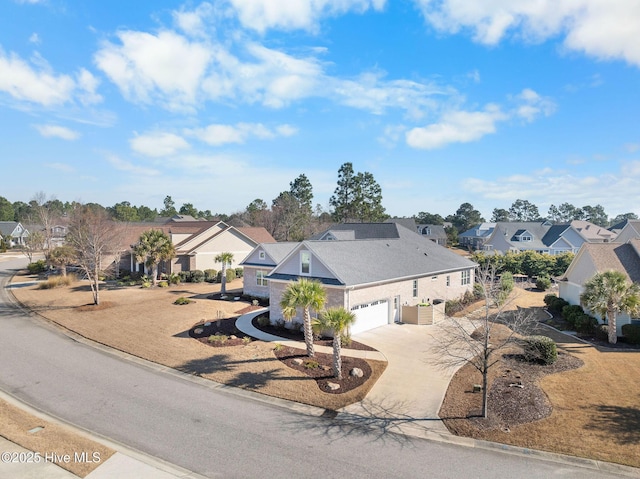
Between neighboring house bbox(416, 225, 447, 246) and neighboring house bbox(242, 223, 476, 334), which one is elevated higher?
neighboring house bbox(416, 225, 447, 246)

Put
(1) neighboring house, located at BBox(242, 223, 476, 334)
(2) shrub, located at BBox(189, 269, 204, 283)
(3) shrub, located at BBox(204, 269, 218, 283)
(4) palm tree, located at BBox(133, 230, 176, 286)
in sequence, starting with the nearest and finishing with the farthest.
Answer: (1) neighboring house, located at BBox(242, 223, 476, 334) → (4) palm tree, located at BBox(133, 230, 176, 286) → (2) shrub, located at BBox(189, 269, 204, 283) → (3) shrub, located at BBox(204, 269, 218, 283)

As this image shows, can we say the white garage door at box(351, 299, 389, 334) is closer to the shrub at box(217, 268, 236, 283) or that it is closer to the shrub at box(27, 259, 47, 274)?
the shrub at box(217, 268, 236, 283)

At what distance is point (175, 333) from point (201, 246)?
2242 centimetres

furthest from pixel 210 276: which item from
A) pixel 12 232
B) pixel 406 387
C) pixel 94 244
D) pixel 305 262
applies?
pixel 12 232

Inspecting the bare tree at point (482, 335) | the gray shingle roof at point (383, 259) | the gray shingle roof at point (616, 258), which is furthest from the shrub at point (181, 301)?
the gray shingle roof at point (616, 258)

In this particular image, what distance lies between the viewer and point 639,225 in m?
58.4

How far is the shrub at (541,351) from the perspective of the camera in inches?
730

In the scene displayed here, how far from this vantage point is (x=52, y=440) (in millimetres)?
11648

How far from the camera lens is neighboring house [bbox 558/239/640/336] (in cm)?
2558

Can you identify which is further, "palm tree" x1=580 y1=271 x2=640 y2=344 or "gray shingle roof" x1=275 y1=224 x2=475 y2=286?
"gray shingle roof" x1=275 y1=224 x2=475 y2=286

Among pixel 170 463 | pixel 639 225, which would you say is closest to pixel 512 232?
pixel 639 225

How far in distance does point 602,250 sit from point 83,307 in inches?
1526

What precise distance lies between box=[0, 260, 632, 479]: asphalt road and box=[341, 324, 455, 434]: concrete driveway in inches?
46.1

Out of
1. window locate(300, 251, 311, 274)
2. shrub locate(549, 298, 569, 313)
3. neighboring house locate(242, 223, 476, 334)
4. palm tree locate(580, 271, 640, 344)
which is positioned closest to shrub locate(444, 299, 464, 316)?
neighboring house locate(242, 223, 476, 334)
